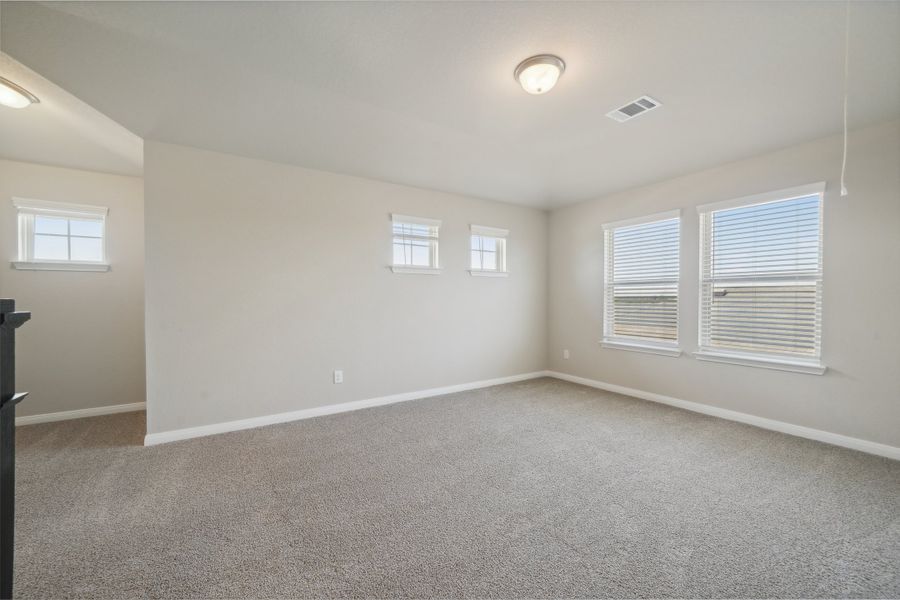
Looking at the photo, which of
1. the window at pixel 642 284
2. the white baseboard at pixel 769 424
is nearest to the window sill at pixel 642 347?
the window at pixel 642 284

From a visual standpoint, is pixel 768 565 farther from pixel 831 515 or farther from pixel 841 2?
pixel 841 2

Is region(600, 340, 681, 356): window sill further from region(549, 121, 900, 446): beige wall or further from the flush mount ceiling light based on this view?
the flush mount ceiling light

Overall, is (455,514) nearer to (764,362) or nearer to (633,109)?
(633,109)

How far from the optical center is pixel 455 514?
79.7 inches

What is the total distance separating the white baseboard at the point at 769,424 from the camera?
9.16 feet

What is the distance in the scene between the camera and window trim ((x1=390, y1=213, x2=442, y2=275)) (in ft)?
13.7

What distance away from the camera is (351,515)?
202 cm

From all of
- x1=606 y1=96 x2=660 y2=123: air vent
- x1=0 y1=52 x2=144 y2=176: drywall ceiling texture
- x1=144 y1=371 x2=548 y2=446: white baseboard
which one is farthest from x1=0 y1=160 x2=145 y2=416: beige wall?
x1=606 y1=96 x2=660 y2=123: air vent

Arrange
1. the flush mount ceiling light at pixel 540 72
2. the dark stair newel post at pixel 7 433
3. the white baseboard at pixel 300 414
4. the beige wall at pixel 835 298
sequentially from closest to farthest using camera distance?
the dark stair newel post at pixel 7 433
the flush mount ceiling light at pixel 540 72
the beige wall at pixel 835 298
the white baseboard at pixel 300 414

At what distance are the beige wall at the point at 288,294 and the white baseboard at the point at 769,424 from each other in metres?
1.86

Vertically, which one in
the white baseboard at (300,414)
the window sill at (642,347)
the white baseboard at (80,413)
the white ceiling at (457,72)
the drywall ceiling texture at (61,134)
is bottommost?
the white baseboard at (80,413)

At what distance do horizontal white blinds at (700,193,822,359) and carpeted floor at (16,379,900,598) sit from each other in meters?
0.91

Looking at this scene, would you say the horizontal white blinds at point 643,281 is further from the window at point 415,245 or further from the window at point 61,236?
the window at point 61,236

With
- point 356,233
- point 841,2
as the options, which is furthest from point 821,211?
point 356,233
